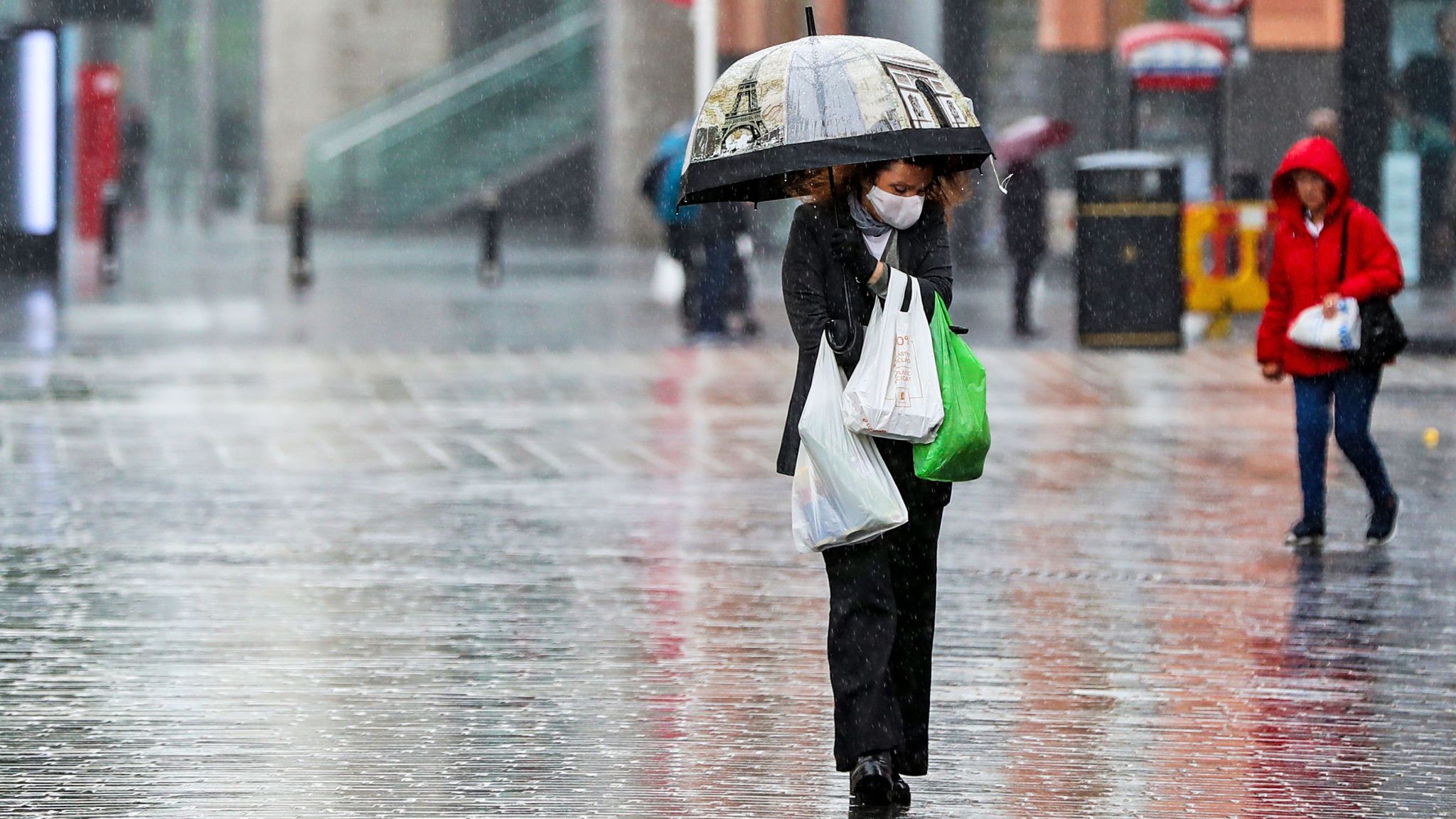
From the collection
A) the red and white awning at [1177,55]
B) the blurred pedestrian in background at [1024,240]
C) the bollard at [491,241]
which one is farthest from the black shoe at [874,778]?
the bollard at [491,241]

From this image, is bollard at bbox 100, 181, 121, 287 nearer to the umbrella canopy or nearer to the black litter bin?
the black litter bin

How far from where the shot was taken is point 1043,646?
768 cm

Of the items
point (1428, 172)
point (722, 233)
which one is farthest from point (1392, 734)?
point (1428, 172)

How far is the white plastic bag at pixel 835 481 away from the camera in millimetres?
5605

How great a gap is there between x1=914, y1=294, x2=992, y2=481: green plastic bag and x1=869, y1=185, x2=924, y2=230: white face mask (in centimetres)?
20

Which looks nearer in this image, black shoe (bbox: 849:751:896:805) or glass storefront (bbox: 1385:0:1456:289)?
black shoe (bbox: 849:751:896:805)

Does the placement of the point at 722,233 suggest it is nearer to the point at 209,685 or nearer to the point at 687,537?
the point at 687,537

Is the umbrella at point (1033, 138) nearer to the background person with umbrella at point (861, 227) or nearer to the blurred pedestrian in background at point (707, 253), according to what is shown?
the blurred pedestrian in background at point (707, 253)

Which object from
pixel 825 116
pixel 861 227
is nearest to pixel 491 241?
pixel 861 227

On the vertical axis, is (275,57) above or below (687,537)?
above

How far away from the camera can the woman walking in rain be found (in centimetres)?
568

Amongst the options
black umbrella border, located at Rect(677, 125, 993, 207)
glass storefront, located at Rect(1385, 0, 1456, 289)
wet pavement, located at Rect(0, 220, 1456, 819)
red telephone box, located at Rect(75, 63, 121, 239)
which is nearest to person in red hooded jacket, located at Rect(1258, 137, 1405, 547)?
wet pavement, located at Rect(0, 220, 1456, 819)

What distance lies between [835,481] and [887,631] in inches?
15.0

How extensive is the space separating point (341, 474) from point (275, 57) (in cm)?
3155
